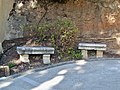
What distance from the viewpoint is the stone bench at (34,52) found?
21.7 feet

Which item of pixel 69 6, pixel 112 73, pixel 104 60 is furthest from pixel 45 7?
pixel 112 73

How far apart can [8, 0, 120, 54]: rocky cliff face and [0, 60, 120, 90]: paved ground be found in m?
1.39

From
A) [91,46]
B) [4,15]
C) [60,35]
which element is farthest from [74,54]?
[4,15]

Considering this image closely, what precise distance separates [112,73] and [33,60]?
71.2 inches

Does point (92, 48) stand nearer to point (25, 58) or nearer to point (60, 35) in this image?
point (60, 35)

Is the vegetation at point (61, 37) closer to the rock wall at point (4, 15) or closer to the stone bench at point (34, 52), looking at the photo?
the stone bench at point (34, 52)

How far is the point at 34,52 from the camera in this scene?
263 inches

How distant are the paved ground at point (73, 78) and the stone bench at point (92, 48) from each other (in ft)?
1.71

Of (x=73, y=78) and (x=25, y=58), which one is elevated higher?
(x=25, y=58)

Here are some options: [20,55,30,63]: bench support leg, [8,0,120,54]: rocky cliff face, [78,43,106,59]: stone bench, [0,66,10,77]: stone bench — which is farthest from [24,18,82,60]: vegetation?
[0,66,10,77]: stone bench

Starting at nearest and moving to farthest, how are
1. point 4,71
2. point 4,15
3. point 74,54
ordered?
point 4,71
point 74,54
point 4,15

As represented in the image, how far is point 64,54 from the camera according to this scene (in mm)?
7051

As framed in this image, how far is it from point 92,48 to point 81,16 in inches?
42.7

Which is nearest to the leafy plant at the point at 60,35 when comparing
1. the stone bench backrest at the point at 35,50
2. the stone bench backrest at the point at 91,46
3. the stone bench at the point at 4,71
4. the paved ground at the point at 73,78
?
the stone bench backrest at the point at 91,46
